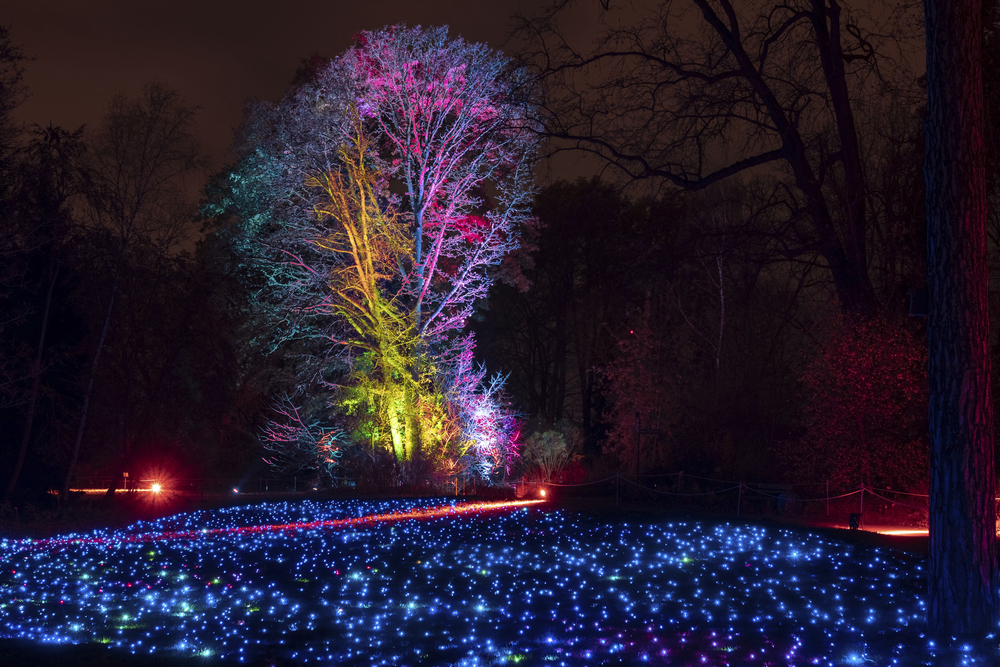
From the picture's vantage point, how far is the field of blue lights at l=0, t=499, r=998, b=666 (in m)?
5.77

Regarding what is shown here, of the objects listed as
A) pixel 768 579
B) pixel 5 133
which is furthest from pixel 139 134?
pixel 768 579

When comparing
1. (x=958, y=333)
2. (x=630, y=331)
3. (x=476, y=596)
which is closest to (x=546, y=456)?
(x=630, y=331)

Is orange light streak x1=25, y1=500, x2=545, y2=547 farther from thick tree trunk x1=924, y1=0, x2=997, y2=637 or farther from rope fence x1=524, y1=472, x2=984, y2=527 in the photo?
thick tree trunk x1=924, y1=0, x2=997, y2=637

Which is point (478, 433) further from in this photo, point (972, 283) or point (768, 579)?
point (972, 283)

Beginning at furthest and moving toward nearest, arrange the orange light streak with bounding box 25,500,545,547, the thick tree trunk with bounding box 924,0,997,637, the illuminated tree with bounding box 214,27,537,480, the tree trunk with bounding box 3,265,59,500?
the illuminated tree with bounding box 214,27,537,480 → the tree trunk with bounding box 3,265,59,500 → the orange light streak with bounding box 25,500,545,547 → the thick tree trunk with bounding box 924,0,997,637

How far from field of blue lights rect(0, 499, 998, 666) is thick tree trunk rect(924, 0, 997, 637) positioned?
60cm

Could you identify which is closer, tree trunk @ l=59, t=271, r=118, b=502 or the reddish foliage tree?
the reddish foliage tree

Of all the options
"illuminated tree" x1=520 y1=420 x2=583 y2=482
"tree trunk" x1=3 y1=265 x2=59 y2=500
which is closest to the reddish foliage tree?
"illuminated tree" x1=520 y1=420 x2=583 y2=482

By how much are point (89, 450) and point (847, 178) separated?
17.0 metres

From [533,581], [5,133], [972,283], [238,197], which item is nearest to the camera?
[972,283]

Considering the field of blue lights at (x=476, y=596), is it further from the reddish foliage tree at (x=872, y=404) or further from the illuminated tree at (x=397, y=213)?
the illuminated tree at (x=397, y=213)

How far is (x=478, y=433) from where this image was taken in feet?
68.1

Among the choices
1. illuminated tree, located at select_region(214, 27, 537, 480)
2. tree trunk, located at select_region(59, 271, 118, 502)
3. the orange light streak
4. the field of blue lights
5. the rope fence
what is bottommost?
the orange light streak

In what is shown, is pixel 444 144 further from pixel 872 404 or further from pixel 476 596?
pixel 476 596
